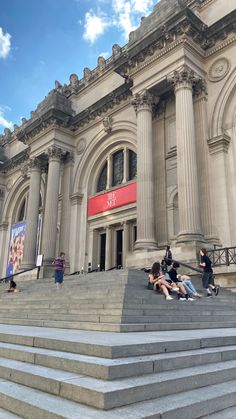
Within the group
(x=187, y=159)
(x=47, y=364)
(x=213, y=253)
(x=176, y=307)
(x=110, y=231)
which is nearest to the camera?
(x=47, y=364)

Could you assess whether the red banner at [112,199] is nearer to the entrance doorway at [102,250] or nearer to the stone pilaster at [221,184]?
the entrance doorway at [102,250]

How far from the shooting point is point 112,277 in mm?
11961

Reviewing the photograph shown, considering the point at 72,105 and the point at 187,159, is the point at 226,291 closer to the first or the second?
the point at 187,159

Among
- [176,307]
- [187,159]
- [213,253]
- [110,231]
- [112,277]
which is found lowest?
[176,307]

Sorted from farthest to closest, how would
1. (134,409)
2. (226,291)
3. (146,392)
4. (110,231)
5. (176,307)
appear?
(110,231) → (226,291) → (176,307) → (146,392) → (134,409)

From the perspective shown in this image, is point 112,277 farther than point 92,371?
Yes

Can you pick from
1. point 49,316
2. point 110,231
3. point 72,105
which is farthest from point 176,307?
point 72,105

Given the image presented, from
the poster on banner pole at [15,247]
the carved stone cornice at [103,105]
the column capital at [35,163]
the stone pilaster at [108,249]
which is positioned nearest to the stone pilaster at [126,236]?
the stone pilaster at [108,249]

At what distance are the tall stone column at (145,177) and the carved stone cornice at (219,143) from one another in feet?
10.2

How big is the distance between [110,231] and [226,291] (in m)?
11.5

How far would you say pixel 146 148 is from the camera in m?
17.8

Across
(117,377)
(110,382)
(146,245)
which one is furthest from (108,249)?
(110,382)

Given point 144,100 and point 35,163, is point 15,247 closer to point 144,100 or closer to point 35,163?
point 35,163

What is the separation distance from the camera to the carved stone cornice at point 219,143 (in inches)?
639
